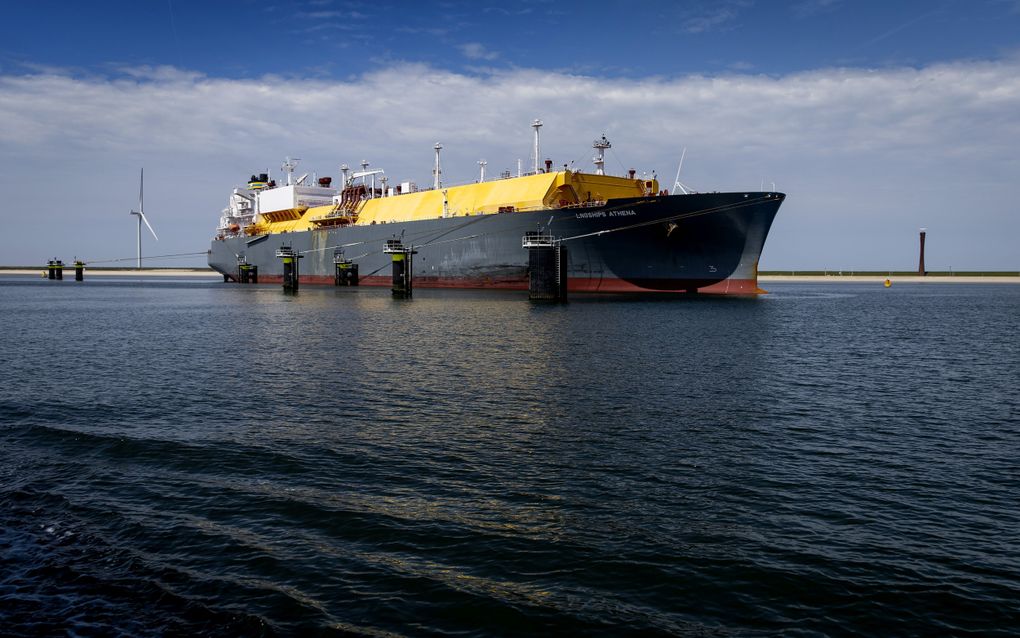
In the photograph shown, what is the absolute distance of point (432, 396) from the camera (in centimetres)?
1730

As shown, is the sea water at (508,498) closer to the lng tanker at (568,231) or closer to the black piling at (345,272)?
the lng tanker at (568,231)

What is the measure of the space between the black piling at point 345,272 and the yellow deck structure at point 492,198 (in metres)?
4.65

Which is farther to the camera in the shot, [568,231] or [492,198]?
[492,198]

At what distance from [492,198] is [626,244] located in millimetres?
14997

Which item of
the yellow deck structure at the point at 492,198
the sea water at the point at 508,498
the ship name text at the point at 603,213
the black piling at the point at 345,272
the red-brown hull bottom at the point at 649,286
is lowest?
the sea water at the point at 508,498

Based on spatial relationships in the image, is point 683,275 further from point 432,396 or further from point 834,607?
point 834,607

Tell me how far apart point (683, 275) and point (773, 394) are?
1443 inches

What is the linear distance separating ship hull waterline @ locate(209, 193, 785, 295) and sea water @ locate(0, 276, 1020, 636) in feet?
93.4

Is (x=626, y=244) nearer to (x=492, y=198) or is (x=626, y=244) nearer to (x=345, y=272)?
(x=492, y=198)

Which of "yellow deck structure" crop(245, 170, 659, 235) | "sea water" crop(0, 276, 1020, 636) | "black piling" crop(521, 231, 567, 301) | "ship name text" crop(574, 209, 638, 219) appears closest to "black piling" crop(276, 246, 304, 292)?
"yellow deck structure" crop(245, 170, 659, 235)

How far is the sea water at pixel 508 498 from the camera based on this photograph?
703cm

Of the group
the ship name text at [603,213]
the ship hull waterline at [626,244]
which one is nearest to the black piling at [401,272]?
the ship hull waterline at [626,244]

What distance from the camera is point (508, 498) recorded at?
10.1 m

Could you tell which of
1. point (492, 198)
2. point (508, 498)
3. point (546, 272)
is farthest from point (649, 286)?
point (508, 498)
